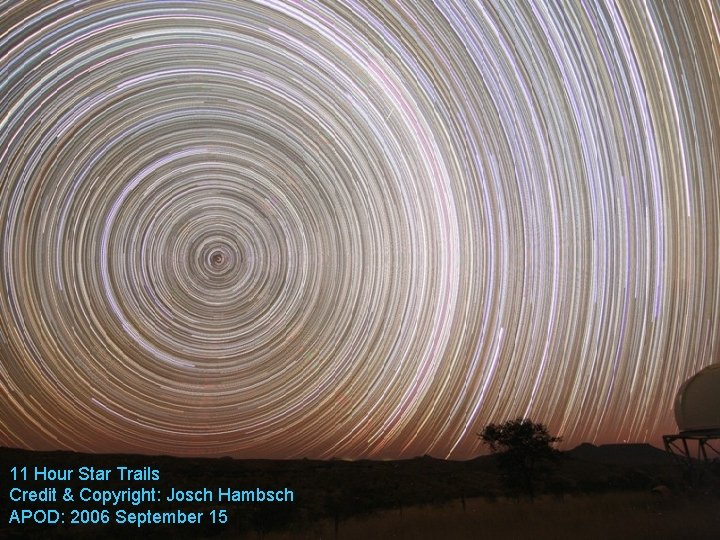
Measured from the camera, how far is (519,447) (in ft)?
81.6

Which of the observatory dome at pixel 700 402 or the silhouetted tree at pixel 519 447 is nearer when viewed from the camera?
the observatory dome at pixel 700 402

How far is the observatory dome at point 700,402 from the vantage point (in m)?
19.8

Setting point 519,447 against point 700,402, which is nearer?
point 700,402

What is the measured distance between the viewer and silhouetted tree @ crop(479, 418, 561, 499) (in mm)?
24312

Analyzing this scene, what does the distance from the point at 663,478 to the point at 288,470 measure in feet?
52.1

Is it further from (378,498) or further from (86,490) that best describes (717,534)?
(86,490)

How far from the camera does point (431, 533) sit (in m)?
16.0

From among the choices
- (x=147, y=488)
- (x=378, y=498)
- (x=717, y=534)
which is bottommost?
(x=717, y=534)

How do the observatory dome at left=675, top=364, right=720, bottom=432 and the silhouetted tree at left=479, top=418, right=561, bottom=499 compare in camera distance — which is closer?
the observatory dome at left=675, top=364, right=720, bottom=432

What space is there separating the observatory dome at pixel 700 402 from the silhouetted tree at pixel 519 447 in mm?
5274

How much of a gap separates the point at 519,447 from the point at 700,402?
6876 mm

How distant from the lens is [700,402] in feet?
66.6

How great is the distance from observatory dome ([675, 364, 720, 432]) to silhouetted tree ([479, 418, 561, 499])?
17.3 ft

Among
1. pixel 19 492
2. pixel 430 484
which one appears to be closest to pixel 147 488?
pixel 19 492
